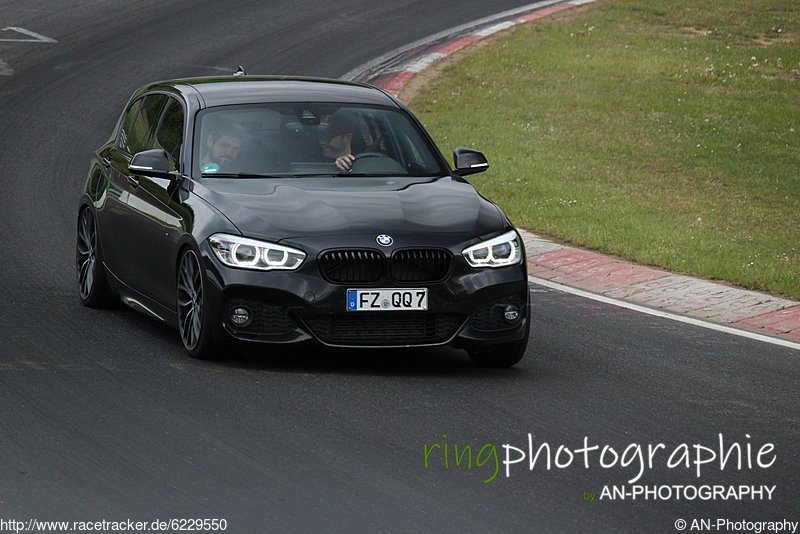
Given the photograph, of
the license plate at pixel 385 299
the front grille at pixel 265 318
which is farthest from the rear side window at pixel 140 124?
the license plate at pixel 385 299

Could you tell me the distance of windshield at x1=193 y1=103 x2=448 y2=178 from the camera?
10.3 metres

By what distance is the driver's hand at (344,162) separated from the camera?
10.4m

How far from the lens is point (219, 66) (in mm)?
25016

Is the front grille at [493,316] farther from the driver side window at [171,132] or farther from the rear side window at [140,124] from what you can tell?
the rear side window at [140,124]

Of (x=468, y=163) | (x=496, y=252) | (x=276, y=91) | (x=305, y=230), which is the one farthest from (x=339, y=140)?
(x=496, y=252)

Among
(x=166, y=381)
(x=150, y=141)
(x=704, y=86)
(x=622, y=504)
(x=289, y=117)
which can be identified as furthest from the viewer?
(x=704, y=86)

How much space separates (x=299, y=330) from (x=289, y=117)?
1.85 m

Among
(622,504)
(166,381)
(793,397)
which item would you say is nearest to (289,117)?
(166,381)

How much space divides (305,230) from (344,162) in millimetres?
1266

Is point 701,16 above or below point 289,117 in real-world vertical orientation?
below

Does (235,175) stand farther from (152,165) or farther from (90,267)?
(90,267)

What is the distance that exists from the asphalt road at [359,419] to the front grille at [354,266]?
0.56 metres

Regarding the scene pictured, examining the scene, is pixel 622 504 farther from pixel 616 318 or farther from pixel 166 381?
pixel 616 318

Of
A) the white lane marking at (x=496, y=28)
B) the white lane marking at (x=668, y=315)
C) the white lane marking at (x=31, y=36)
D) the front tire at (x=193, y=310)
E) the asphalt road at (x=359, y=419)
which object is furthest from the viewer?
the white lane marking at (x=496, y=28)
